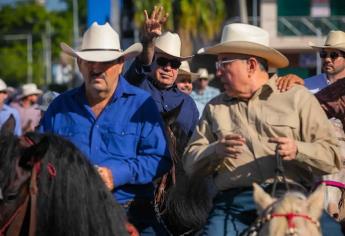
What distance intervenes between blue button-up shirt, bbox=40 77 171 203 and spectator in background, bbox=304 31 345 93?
296cm

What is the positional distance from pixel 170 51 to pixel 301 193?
4135 mm

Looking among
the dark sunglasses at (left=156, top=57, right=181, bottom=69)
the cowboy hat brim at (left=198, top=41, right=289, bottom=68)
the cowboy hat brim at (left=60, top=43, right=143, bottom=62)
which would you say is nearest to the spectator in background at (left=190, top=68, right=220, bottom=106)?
the dark sunglasses at (left=156, top=57, right=181, bottom=69)

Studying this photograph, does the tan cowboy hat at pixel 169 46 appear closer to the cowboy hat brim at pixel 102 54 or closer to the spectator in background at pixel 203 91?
the cowboy hat brim at pixel 102 54

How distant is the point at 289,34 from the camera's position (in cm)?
5306

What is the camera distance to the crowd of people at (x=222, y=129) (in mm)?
6164

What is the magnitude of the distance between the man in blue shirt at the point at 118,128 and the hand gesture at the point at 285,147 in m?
1.17

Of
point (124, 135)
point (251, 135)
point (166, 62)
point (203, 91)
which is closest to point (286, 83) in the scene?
point (251, 135)

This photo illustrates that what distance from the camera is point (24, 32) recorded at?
116 metres

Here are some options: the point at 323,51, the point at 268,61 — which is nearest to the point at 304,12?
the point at 323,51

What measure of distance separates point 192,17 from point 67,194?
A: 40.2 meters

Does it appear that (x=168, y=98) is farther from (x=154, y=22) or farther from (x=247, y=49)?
(x=247, y=49)

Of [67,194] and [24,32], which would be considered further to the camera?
[24,32]

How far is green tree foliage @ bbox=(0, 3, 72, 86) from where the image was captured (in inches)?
4038

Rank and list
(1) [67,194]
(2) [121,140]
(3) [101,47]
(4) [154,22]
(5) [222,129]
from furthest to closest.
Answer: (4) [154,22], (3) [101,47], (2) [121,140], (5) [222,129], (1) [67,194]
